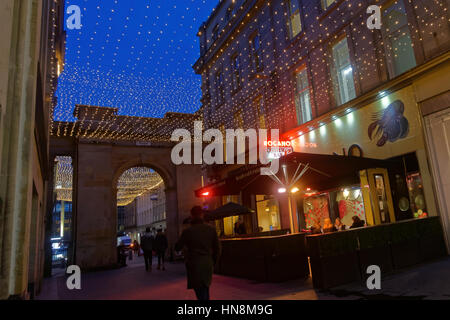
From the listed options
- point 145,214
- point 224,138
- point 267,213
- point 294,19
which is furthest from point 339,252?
point 145,214

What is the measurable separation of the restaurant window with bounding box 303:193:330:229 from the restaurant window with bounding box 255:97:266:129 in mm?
5037

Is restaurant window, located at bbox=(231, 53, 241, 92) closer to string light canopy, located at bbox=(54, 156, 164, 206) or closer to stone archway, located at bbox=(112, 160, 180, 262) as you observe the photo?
stone archway, located at bbox=(112, 160, 180, 262)

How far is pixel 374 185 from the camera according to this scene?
12.2 metres

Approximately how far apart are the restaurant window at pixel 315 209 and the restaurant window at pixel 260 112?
5.04m

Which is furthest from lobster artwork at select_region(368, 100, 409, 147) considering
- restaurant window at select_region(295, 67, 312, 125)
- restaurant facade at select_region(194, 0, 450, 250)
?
restaurant window at select_region(295, 67, 312, 125)

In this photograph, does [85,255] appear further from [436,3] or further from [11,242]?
[436,3]

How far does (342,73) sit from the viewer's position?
13.7m

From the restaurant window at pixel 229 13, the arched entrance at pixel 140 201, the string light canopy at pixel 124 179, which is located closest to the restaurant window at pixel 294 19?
the restaurant window at pixel 229 13

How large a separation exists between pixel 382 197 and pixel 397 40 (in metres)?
5.62

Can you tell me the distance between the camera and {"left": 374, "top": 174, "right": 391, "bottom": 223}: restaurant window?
1188cm
